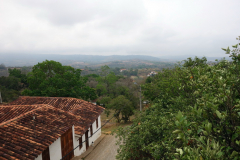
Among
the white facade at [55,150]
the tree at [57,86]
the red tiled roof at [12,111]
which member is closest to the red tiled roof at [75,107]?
the tree at [57,86]

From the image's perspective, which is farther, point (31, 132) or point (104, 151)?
point (104, 151)

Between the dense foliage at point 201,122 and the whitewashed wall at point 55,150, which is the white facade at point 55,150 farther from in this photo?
the dense foliage at point 201,122

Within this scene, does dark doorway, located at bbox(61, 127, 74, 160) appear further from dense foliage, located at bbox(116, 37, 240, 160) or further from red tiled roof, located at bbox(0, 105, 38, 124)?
dense foliage, located at bbox(116, 37, 240, 160)

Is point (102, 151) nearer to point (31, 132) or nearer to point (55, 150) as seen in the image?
point (55, 150)

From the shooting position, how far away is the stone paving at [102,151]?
1222cm

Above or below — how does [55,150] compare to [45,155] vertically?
below

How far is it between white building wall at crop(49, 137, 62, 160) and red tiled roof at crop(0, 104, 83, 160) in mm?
658

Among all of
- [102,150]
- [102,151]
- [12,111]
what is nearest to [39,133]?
[12,111]

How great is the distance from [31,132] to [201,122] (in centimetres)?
793

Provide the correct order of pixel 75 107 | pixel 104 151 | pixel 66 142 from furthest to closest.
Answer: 1. pixel 75 107
2. pixel 104 151
3. pixel 66 142

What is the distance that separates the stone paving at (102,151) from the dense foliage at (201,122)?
15.8 ft

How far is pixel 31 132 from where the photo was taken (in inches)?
319

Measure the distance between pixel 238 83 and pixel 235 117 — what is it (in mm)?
920

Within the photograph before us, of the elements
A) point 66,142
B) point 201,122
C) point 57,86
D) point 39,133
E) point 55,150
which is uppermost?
point 201,122
